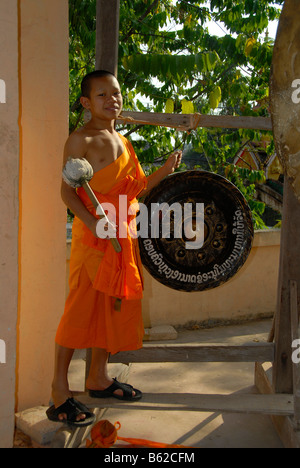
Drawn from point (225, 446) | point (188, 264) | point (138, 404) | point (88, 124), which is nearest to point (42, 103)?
point (88, 124)

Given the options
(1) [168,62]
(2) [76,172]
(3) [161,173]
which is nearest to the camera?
(2) [76,172]

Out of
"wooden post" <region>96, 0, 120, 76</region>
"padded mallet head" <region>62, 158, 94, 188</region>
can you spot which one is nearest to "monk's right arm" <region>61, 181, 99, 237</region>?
"padded mallet head" <region>62, 158, 94, 188</region>

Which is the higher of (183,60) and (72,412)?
(183,60)

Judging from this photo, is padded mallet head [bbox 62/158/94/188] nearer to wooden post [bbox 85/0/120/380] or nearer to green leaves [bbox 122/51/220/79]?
wooden post [bbox 85/0/120/380]

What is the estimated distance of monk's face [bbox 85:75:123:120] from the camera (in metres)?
2.50

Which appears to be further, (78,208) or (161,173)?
(161,173)

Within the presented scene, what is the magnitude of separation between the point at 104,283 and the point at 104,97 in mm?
951

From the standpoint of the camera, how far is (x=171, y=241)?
3031 mm

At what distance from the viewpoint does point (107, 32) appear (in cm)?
274
